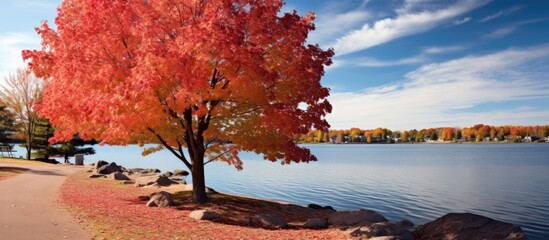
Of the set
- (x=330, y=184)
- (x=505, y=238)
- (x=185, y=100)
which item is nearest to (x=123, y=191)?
(x=185, y=100)

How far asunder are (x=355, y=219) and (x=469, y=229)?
496 cm

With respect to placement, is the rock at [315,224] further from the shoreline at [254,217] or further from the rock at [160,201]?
the rock at [160,201]

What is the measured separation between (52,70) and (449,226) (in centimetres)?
1944

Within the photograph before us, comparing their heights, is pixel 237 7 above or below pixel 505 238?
above

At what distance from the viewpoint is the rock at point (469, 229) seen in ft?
51.5

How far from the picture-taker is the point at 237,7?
1994 centimetres

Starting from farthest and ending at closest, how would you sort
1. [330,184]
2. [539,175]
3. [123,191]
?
[539,175], [330,184], [123,191]

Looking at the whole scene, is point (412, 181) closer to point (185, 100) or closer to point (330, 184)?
point (330, 184)

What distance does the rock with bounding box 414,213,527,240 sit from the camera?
1570 centimetres

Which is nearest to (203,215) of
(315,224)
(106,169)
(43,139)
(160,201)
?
(160,201)

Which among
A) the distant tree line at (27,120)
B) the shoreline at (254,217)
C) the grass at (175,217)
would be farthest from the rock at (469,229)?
the distant tree line at (27,120)

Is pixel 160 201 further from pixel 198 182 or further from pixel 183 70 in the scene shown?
pixel 183 70

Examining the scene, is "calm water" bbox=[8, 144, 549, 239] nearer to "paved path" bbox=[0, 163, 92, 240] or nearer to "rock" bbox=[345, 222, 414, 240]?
"rock" bbox=[345, 222, 414, 240]

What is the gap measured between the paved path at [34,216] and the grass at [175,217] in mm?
577
